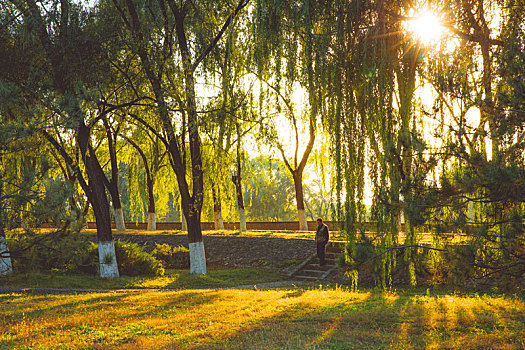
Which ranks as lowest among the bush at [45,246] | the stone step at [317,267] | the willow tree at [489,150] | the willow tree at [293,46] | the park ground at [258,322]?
the stone step at [317,267]

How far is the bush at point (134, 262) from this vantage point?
54.4 feet

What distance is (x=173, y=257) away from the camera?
795 inches

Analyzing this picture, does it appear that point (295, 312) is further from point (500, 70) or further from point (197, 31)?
point (197, 31)

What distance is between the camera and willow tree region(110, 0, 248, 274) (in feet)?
45.6

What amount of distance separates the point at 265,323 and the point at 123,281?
347 inches

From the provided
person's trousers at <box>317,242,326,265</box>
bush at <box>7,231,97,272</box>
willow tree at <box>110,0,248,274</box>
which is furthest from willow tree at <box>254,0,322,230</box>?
person's trousers at <box>317,242,326,265</box>

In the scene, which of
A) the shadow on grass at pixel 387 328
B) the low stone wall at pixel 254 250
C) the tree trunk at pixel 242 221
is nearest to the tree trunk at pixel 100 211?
the low stone wall at pixel 254 250

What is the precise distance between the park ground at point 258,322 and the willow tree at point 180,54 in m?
5.42

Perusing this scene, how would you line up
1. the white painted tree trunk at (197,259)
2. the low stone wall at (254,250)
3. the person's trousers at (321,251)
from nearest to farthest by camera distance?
the white painted tree trunk at (197,259) → the person's trousers at (321,251) → the low stone wall at (254,250)

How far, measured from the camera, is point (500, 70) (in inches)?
233

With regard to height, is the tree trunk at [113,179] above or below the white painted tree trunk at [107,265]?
above

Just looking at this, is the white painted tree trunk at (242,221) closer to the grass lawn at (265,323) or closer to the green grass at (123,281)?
the green grass at (123,281)

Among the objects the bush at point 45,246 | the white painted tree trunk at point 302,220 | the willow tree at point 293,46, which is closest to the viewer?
the bush at point 45,246

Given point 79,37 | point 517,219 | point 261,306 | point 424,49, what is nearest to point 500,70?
point 517,219
